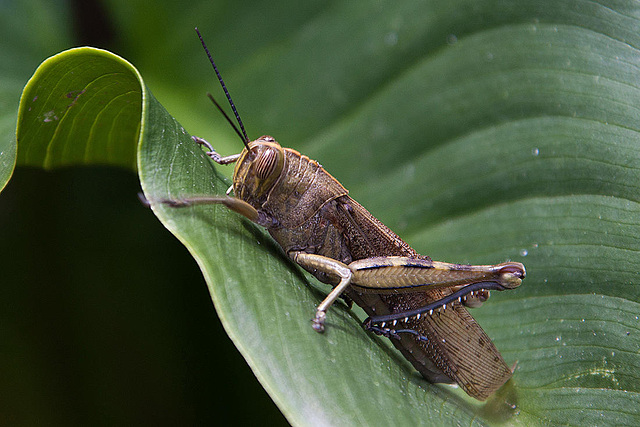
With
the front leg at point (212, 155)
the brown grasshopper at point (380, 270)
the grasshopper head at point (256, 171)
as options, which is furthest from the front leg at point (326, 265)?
the front leg at point (212, 155)

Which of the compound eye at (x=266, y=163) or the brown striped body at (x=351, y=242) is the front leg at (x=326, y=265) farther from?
the compound eye at (x=266, y=163)

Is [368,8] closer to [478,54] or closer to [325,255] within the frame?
[478,54]

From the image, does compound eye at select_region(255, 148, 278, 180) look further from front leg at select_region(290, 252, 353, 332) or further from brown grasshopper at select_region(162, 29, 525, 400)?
front leg at select_region(290, 252, 353, 332)

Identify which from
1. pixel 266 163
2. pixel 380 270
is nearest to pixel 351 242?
pixel 380 270

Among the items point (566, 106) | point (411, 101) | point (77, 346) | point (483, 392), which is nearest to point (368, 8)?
point (411, 101)

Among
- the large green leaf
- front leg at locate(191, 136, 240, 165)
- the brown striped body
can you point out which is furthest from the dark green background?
the brown striped body

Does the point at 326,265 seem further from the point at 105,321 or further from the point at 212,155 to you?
the point at 105,321
